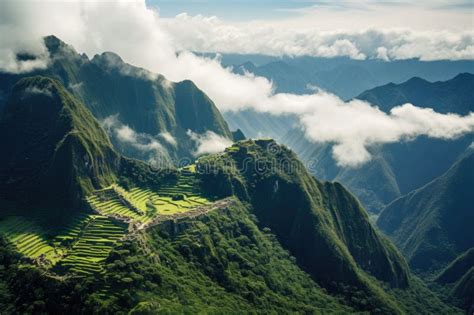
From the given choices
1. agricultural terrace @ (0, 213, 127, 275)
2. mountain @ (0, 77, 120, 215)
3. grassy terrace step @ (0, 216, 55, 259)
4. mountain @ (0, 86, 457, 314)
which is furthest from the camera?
mountain @ (0, 77, 120, 215)

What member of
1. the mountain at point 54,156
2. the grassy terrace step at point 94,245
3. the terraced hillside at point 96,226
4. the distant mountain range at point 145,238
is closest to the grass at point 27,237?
the terraced hillside at point 96,226

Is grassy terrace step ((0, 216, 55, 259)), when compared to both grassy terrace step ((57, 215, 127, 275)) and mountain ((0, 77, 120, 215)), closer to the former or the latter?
grassy terrace step ((57, 215, 127, 275))

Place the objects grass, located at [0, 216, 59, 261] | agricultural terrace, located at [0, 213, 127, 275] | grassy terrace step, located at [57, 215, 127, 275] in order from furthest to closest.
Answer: grass, located at [0, 216, 59, 261] < agricultural terrace, located at [0, 213, 127, 275] < grassy terrace step, located at [57, 215, 127, 275]

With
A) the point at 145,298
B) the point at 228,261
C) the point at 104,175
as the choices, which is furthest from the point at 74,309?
the point at 104,175

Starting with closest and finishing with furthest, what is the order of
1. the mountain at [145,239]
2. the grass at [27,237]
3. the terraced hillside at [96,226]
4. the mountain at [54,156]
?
the mountain at [145,239]
the terraced hillside at [96,226]
the grass at [27,237]
the mountain at [54,156]

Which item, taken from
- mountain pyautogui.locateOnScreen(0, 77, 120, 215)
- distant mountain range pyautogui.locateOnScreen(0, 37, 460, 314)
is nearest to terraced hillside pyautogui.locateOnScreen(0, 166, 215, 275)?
distant mountain range pyautogui.locateOnScreen(0, 37, 460, 314)

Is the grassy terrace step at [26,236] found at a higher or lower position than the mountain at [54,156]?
lower

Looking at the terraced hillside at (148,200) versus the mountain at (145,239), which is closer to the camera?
the mountain at (145,239)

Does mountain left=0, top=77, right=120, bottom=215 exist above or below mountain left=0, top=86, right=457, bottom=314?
Result: above

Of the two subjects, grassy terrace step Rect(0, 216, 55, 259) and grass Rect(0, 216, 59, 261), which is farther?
grassy terrace step Rect(0, 216, 55, 259)

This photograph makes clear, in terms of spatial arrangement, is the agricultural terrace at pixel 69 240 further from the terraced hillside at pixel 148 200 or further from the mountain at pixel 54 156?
the mountain at pixel 54 156

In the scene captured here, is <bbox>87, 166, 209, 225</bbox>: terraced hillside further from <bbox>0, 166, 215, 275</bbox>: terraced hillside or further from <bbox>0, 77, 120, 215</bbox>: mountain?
<bbox>0, 77, 120, 215</bbox>: mountain

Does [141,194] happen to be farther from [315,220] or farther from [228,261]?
[315,220]

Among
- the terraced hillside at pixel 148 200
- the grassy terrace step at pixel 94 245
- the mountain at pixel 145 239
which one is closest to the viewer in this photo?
the mountain at pixel 145 239
